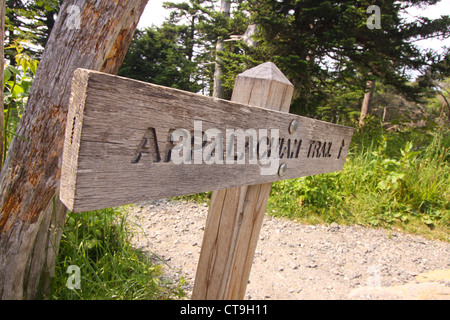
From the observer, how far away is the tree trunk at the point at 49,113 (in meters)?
1.31

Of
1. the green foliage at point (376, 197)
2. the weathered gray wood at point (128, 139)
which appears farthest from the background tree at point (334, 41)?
the weathered gray wood at point (128, 139)

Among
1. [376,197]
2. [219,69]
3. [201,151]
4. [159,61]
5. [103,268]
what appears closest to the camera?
[201,151]

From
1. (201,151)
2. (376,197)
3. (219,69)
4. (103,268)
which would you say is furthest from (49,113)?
(219,69)

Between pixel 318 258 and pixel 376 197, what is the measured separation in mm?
1733

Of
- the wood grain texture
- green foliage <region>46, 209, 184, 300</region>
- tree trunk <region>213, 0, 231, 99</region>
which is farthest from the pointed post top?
tree trunk <region>213, 0, 231, 99</region>

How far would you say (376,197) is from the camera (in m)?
4.40

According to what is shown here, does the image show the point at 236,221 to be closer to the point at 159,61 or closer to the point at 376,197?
the point at 376,197

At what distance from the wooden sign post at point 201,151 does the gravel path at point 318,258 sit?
4.23 feet

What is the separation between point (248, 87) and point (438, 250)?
4.01m

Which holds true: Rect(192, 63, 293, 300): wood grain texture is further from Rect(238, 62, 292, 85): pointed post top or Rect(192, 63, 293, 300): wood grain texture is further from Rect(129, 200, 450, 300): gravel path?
Rect(129, 200, 450, 300): gravel path

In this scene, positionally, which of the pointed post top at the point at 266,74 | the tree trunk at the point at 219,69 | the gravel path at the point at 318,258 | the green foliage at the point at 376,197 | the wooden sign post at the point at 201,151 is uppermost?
the tree trunk at the point at 219,69

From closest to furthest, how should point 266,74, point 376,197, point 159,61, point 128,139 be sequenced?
1. point 128,139
2. point 266,74
3. point 376,197
4. point 159,61

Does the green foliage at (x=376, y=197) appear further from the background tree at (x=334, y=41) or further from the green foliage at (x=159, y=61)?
the green foliage at (x=159, y=61)

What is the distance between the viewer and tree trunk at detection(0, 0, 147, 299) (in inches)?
51.5
